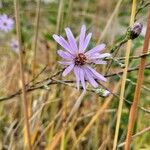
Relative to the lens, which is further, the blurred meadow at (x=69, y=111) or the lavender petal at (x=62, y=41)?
the blurred meadow at (x=69, y=111)

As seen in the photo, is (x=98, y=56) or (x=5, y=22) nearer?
(x=98, y=56)

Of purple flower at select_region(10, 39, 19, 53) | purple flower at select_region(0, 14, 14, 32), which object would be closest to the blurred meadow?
purple flower at select_region(0, 14, 14, 32)

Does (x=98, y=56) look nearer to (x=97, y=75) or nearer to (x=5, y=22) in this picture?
(x=97, y=75)

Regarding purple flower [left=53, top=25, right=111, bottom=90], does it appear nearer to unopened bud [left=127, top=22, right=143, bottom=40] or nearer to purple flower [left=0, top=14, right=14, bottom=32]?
unopened bud [left=127, top=22, right=143, bottom=40]

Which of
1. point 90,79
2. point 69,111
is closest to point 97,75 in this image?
point 90,79

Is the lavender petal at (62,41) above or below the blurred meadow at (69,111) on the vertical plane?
above

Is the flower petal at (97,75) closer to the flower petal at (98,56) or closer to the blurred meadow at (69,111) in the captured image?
the flower petal at (98,56)

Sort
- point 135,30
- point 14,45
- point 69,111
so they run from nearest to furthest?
point 135,30, point 69,111, point 14,45

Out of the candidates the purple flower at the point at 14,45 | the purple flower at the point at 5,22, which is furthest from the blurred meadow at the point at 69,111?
the purple flower at the point at 14,45

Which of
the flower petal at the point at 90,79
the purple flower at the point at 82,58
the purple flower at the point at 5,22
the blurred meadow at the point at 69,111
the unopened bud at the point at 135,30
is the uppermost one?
the purple flower at the point at 5,22

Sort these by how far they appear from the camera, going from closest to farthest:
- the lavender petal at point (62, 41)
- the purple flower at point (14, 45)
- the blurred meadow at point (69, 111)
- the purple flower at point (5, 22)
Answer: the lavender petal at point (62, 41) < the blurred meadow at point (69, 111) < the purple flower at point (5, 22) < the purple flower at point (14, 45)

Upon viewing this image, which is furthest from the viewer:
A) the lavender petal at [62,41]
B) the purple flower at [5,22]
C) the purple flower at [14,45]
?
the purple flower at [14,45]
